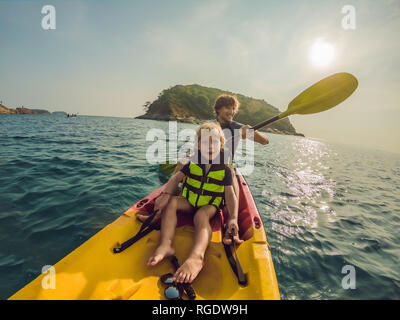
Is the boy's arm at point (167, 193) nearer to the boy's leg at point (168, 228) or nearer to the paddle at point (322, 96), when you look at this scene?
the boy's leg at point (168, 228)

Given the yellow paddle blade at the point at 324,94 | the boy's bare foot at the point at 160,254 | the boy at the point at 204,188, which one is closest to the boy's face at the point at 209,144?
the boy at the point at 204,188

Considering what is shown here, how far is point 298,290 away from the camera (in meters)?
2.43

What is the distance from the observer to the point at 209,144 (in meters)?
2.44

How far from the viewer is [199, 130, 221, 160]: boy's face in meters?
2.44

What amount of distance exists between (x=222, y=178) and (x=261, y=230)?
2.59 ft

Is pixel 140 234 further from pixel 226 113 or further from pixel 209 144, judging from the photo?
pixel 226 113

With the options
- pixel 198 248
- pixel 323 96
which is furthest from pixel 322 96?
pixel 198 248

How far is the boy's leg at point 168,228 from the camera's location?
182 cm

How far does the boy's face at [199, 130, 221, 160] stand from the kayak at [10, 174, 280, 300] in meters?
1.02

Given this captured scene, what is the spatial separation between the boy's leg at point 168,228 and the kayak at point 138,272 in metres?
0.16

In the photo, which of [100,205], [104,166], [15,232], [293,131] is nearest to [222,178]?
[100,205]

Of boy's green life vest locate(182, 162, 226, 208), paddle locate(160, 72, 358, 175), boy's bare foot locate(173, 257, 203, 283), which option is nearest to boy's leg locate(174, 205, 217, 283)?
boy's bare foot locate(173, 257, 203, 283)

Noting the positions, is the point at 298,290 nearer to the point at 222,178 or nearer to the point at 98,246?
the point at 222,178

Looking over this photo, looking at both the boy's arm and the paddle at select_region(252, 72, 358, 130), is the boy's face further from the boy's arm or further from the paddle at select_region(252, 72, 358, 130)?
the paddle at select_region(252, 72, 358, 130)
